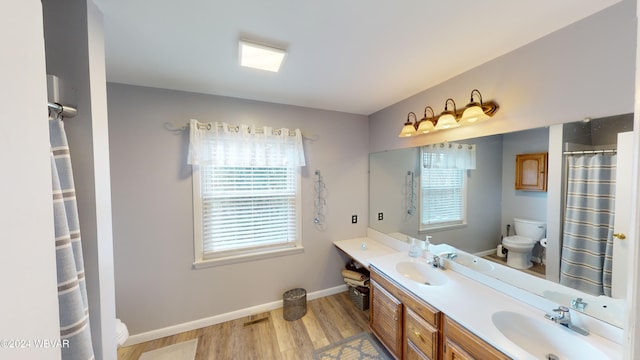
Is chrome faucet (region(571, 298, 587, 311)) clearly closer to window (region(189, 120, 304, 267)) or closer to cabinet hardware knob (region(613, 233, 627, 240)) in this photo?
cabinet hardware knob (region(613, 233, 627, 240))

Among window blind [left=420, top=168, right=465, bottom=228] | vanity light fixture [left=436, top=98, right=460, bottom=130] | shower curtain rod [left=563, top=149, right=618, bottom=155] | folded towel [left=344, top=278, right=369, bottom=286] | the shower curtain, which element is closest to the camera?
the shower curtain

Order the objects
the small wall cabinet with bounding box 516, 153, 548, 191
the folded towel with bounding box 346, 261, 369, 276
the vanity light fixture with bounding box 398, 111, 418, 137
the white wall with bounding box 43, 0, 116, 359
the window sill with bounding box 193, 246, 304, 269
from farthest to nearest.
→ the folded towel with bounding box 346, 261, 369, 276
the window sill with bounding box 193, 246, 304, 269
the vanity light fixture with bounding box 398, 111, 418, 137
the small wall cabinet with bounding box 516, 153, 548, 191
the white wall with bounding box 43, 0, 116, 359

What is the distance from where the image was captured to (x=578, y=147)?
46.3 inches

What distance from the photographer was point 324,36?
1.28 metres

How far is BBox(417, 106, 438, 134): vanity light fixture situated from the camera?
1.87 metres

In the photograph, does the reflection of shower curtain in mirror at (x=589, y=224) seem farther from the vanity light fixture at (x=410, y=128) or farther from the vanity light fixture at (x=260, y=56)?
the vanity light fixture at (x=260, y=56)

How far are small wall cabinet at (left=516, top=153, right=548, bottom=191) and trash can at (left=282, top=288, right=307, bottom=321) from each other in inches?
85.7

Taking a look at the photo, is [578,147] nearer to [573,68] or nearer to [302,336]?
[573,68]

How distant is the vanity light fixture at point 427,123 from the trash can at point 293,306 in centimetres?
210

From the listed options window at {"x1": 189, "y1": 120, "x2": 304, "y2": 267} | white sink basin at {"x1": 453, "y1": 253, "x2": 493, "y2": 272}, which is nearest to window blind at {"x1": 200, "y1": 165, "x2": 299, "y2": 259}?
window at {"x1": 189, "y1": 120, "x2": 304, "y2": 267}

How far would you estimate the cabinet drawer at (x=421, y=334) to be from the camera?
1335mm

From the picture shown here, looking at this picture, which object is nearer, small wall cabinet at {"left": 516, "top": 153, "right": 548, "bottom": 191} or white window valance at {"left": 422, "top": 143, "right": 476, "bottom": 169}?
small wall cabinet at {"left": 516, "top": 153, "right": 548, "bottom": 191}

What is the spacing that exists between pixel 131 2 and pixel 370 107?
84.5 inches

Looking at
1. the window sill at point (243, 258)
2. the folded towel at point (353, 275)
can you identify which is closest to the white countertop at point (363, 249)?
the folded towel at point (353, 275)
